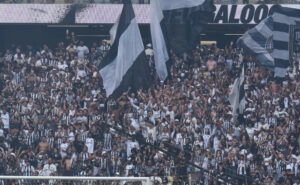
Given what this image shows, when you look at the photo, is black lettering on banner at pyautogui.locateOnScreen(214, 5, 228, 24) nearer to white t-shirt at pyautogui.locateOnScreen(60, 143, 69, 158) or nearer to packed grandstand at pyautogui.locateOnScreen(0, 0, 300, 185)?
packed grandstand at pyautogui.locateOnScreen(0, 0, 300, 185)

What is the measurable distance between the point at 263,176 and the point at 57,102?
664 cm

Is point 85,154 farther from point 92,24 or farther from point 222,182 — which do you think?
point 92,24

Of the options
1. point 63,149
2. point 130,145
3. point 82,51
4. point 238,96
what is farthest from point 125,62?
point 82,51

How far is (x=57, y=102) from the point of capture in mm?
21422

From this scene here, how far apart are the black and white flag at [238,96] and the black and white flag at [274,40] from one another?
172 centimetres

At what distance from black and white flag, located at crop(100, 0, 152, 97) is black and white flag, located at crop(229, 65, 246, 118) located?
384 centimetres

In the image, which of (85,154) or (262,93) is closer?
(85,154)

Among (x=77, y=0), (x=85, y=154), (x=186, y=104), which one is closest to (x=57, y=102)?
(x=85, y=154)

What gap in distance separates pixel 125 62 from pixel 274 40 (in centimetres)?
647

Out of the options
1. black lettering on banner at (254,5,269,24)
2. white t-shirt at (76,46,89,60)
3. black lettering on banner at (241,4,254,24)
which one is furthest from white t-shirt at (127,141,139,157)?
black lettering on banner at (254,5,269,24)

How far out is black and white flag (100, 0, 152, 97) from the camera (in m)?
17.5

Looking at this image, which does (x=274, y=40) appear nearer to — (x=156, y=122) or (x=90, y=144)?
(x=156, y=122)

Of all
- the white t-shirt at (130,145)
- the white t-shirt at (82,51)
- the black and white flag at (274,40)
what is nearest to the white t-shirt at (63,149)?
the white t-shirt at (130,145)

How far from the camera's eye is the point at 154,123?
20.6 metres
